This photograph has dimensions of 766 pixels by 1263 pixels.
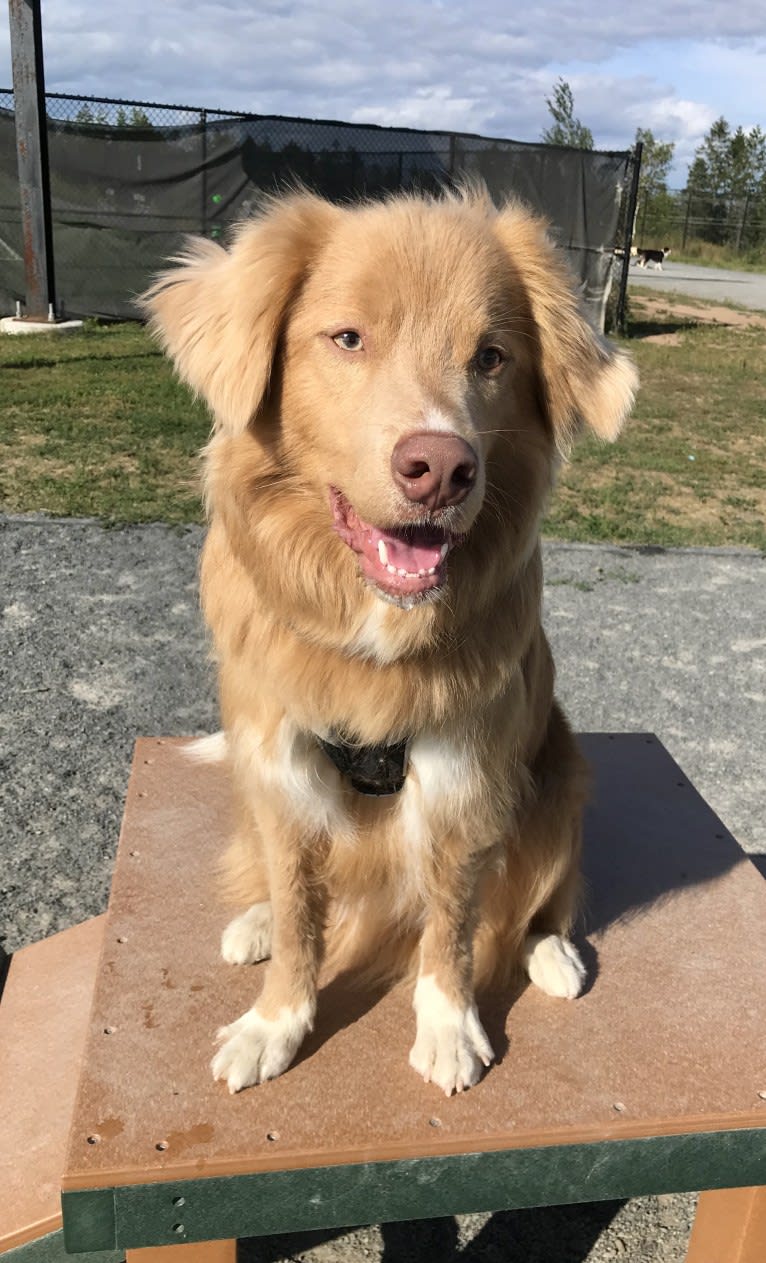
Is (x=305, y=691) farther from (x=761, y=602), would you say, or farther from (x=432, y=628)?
(x=761, y=602)

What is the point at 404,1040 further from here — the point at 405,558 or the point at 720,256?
the point at 720,256

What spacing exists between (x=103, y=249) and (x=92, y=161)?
3.46 feet

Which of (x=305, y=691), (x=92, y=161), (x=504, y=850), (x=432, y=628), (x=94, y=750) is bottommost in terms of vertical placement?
(x=94, y=750)

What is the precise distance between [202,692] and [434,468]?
3.14 m

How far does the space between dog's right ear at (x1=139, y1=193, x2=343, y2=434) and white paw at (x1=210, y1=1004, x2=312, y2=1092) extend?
1.28 metres

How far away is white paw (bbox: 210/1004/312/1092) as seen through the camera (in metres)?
2.10

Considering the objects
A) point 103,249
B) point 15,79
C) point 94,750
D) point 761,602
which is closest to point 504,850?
point 94,750

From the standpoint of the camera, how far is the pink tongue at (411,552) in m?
1.84

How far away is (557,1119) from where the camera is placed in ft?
6.68

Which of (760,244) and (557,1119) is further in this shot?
(760,244)

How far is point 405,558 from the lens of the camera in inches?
72.6

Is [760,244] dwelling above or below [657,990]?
above

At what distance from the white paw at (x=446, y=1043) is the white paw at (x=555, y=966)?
0.76ft

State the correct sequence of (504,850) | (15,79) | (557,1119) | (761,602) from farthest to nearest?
(15,79) → (761,602) → (504,850) → (557,1119)
